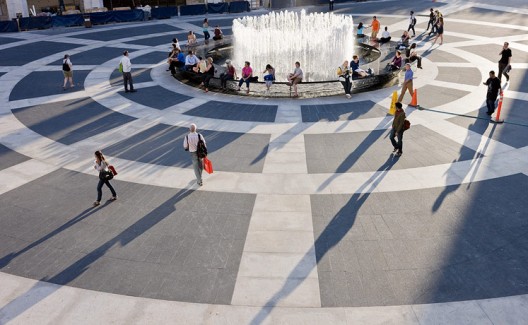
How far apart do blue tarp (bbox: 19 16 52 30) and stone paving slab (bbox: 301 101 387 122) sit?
2815cm

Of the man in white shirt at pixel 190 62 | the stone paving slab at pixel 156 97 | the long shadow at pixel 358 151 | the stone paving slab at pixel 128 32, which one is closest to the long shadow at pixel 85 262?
the long shadow at pixel 358 151

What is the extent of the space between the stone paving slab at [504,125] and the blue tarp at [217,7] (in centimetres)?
3071

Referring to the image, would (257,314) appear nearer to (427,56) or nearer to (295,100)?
(295,100)

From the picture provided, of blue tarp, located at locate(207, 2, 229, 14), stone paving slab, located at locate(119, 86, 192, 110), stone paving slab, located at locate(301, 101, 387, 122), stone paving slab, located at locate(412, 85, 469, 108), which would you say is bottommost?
stone paving slab, located at locate(301, 101, 387, 122)

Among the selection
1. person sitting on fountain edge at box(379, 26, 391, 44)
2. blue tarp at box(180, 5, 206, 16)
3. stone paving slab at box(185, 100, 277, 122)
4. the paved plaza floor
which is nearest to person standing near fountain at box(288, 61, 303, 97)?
the paved plaza floor

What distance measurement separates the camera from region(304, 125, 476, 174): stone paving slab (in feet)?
36.9

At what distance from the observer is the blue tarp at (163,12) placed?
38000 mm

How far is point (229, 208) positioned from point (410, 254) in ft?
12.7

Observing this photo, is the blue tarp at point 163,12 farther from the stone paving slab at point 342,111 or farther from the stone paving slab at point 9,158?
the stone paving slab at point 9,158

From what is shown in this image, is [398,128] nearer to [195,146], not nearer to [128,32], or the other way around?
[195,146]

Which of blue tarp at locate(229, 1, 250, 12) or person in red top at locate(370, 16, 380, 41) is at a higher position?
blue tarp at locate(229, 1, 250, 12)

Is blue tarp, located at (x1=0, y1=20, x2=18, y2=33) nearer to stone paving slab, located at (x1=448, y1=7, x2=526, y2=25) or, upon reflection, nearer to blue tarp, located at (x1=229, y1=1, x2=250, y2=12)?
blue tarp, located at (x1=229, y1=1, x2=250, y2=12)

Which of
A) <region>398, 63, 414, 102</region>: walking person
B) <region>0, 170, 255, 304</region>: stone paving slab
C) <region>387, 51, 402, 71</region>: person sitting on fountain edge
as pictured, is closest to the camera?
<region>0, 170, 255, 304</region>: stone paving slab

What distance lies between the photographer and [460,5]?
38219 mm
